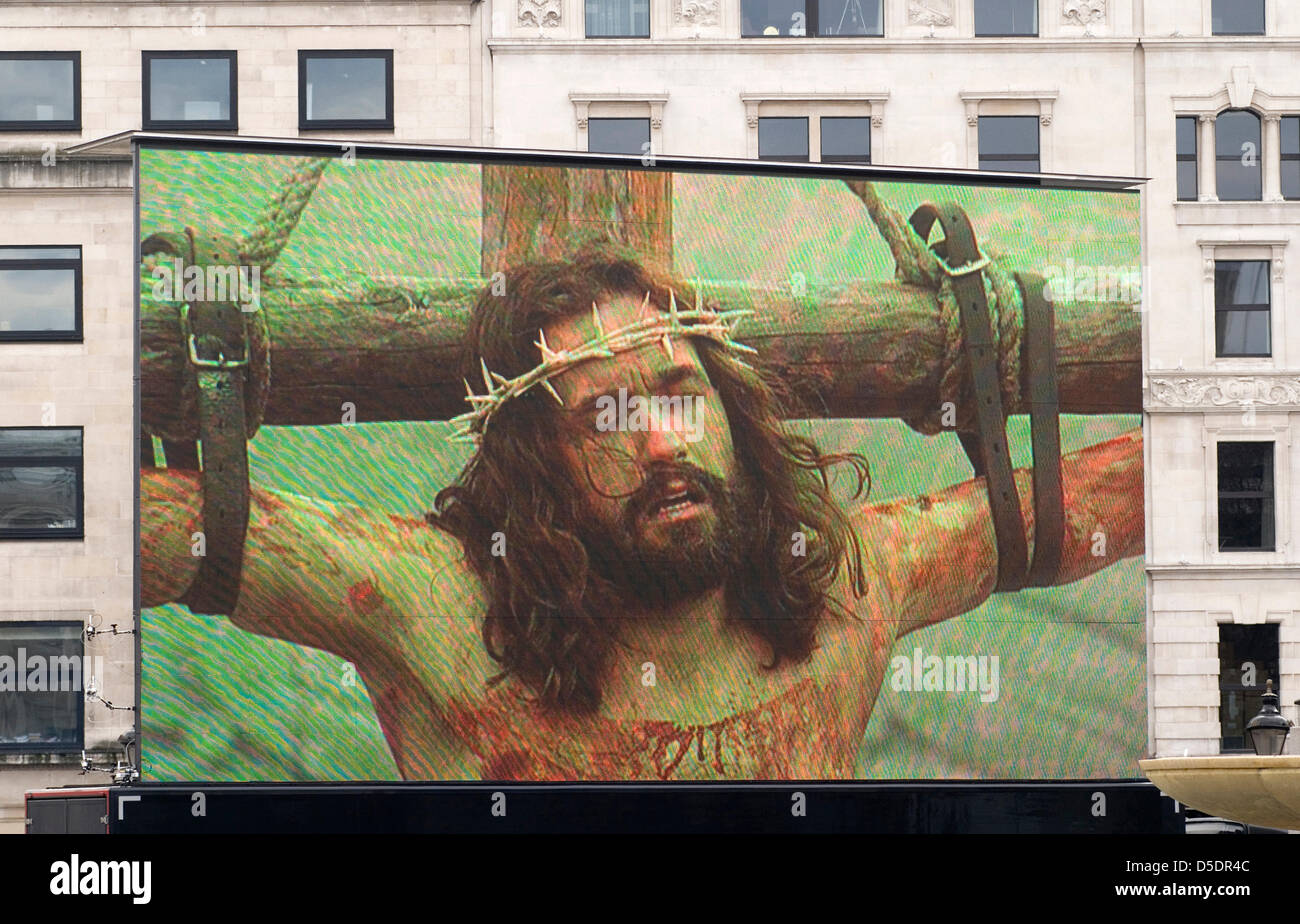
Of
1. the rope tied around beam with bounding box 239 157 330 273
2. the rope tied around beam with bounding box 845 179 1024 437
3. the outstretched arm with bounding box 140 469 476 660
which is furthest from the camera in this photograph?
the rope tied around beam with bounding box 845 179 1024 437

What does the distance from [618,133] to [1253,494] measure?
49.6ft

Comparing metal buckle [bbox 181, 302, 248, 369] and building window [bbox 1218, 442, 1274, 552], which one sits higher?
metal buckle [bbox 181, 302, 248, 369]

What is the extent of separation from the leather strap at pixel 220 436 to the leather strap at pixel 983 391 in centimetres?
823

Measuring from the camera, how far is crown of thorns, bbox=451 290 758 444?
→ 23.2 metres

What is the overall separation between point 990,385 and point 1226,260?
64.3 ft

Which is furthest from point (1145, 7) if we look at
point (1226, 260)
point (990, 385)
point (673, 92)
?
point (990, 385)

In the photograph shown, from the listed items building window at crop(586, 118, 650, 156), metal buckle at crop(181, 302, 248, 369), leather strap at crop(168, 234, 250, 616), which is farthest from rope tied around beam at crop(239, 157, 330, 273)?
building window at crop(586, 118, 650, 156)

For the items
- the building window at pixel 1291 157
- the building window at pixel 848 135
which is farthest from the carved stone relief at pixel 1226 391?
the building window at pixel 848 135

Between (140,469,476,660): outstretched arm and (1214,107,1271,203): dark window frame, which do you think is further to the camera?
(1214,107,1271,203): dark window frame

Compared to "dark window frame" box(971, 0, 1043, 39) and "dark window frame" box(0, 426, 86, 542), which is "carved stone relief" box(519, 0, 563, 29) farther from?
"dark window frame" box(0, 426, 86, 542)

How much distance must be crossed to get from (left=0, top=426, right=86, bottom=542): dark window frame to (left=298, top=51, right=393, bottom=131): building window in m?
8.01
